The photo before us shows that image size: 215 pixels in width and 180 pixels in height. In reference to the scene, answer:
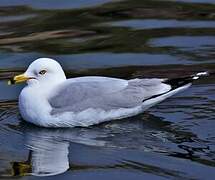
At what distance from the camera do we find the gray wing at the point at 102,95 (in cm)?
911

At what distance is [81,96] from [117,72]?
6.38 feet

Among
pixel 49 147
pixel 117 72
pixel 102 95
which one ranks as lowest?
pixel 49 147

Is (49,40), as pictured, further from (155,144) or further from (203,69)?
(155,144)

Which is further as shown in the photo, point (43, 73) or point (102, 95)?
point (43, 73)

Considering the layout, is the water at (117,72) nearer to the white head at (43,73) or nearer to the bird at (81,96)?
the bird at (81,96)

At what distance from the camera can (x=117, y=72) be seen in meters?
11.0

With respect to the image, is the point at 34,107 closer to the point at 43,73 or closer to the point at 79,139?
the point at 43,73

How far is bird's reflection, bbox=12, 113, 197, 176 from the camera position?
27.2 ft

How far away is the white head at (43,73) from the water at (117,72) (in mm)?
425

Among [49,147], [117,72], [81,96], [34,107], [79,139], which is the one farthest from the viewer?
[117,72]

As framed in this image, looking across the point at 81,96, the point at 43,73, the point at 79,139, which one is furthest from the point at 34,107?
the point at 79,139

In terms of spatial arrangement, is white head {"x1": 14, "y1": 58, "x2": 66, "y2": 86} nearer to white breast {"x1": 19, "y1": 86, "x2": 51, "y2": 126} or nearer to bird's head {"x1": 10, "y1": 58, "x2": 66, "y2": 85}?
bird's head {"x1": 10, "y1": 58, "x2": 66, "y2": 85}

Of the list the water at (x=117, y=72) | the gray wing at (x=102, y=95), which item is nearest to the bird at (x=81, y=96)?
the gray wing at (x=102, y=95)

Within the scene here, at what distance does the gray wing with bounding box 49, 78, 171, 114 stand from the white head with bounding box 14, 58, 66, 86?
0.15 m
